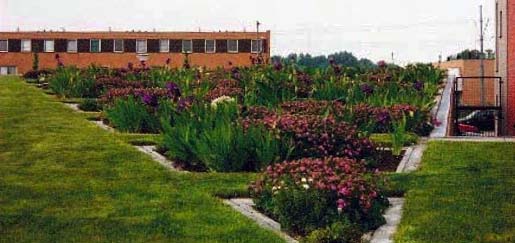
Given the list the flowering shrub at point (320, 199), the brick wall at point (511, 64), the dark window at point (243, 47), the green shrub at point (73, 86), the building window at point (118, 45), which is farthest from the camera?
the building window at point (118, 45)

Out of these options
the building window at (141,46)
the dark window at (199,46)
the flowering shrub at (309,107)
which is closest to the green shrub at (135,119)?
the flowering shrub at (309,107)

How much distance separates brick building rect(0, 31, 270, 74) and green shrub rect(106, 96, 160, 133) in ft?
195

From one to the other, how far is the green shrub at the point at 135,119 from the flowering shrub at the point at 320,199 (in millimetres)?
7538

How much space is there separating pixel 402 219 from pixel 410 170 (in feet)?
10.5

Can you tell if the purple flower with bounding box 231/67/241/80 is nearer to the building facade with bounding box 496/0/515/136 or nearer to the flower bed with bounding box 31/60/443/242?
the flower bed with bounding box 31/60/443/242

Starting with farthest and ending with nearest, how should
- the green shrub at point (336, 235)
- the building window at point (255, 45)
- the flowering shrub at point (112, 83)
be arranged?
the building window at point (255, 45), the flowering shrub at point (112, 83), the green shrub at point (336, 235)

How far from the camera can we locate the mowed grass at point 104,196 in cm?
768

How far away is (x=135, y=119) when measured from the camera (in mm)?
16109

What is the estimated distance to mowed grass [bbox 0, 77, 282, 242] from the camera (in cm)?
768

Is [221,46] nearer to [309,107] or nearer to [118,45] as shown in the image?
[118,45]

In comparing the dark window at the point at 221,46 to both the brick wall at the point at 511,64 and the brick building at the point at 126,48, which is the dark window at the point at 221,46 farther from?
the brick wall at the point at 511,64

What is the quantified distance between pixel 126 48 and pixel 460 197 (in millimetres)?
69560

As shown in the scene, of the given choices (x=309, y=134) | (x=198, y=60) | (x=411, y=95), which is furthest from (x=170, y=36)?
(x=309, y=134)

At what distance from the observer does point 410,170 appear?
11383 millimetres
